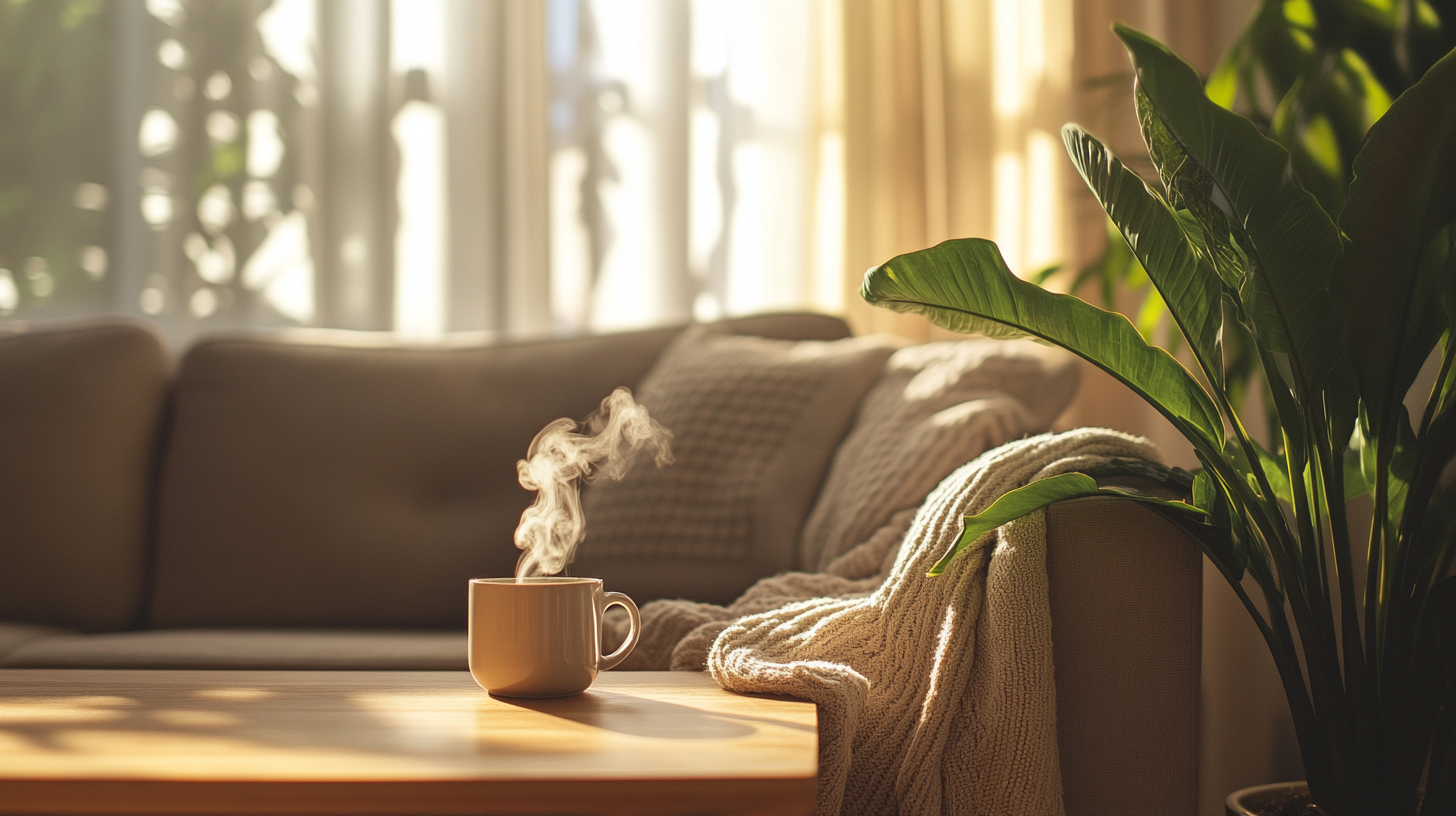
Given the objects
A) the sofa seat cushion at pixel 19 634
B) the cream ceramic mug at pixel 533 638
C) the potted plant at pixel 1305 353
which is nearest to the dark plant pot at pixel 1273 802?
the potted plant at pixel 1305 353

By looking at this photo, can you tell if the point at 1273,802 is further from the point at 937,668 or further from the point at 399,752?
the point at 399,752

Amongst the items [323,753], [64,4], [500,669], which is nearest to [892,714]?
[500,669]

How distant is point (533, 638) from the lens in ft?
2.75

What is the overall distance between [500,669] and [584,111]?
166 centimetres

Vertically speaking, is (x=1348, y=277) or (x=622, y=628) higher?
(x=1348, y=277)

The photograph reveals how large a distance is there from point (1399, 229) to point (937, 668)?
0.53 metres

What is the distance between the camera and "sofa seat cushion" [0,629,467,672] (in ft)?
4.35

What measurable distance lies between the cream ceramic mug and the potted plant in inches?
13.0

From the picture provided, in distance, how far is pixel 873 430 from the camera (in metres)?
1.43

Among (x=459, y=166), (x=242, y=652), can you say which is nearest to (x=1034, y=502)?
(x=242, y=652)

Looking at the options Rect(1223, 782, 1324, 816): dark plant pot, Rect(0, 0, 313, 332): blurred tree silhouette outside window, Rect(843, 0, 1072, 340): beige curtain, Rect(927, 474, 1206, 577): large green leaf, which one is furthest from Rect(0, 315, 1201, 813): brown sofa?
Rect(1223, 782, 1324, 816): dark plant pot

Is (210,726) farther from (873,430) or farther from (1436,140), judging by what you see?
(1436,140)

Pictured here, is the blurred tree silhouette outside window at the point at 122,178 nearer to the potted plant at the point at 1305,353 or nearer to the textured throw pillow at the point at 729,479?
the textured throw pillow at the point at 729,479

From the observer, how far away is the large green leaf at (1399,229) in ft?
2.70
